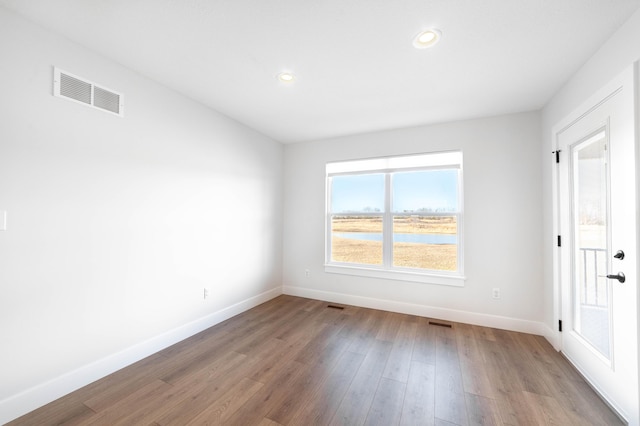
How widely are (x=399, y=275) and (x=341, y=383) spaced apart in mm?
1881

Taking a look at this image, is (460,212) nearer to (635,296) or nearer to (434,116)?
(434,116)

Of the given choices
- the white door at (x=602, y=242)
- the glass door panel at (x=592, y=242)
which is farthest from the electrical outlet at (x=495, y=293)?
the glass door panel at (x=592, y=242)

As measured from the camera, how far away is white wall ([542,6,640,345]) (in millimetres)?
1611

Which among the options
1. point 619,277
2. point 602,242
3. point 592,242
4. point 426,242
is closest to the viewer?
point 619,277

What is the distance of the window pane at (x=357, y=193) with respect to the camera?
3871 millimetres

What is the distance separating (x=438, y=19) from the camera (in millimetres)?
1608

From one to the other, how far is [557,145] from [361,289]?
9.48 feet

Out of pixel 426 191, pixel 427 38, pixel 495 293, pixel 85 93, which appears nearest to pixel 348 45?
pixel 427 38

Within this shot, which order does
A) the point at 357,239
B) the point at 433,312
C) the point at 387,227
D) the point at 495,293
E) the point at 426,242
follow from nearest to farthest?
the point at 495,293, the point at 433,312, the point at 426,242, the point at 387,227, the point at 357,239

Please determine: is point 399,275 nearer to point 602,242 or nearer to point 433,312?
point 433,312

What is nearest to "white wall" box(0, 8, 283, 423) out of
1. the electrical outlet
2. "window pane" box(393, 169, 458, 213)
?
"window pane" box(393, 169, 458, 213)

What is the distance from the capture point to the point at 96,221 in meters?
2.00

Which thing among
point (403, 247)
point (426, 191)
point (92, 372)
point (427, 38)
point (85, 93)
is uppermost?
point (427, 38)

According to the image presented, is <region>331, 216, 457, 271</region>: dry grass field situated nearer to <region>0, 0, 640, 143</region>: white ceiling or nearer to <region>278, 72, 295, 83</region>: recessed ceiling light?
<region>0, 0, 640, 143</region>: white ceiling
